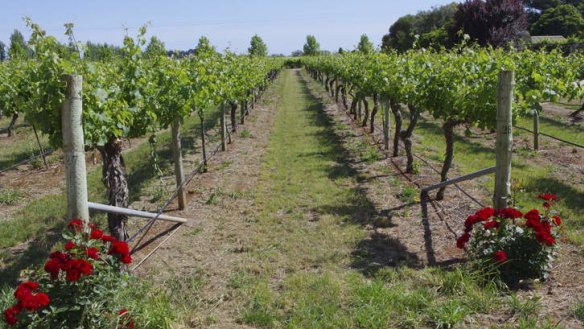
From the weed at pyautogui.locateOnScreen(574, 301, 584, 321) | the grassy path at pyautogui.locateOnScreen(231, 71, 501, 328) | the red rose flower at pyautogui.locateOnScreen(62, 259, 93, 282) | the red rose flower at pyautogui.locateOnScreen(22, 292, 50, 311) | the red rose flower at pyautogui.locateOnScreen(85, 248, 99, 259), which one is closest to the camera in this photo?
the red rose flower at pyautogui.locateOnScreen(22, 292, 50, 311)

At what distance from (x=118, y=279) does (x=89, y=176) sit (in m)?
6.88

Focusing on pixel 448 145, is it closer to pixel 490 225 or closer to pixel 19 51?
pixel 490 225

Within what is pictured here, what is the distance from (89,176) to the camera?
9.92 meters

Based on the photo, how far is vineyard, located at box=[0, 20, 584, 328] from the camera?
4031 millimetres

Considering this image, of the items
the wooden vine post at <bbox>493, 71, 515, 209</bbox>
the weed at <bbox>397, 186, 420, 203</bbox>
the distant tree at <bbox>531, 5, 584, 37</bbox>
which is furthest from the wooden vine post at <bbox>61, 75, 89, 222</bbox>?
the distant tree at <bbox>531, 5, 584, 37</bbox>

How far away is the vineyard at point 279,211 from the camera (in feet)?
13.2

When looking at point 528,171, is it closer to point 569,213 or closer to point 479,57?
point 569,213

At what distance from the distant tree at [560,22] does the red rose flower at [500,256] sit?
187 ft

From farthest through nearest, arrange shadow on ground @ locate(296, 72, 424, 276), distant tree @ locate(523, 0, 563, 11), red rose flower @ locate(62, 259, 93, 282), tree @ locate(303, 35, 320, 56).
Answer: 1. tree @ locate(303, 35, 320, 56)
2. distant tree @ locate(523, 0, 563, 11)
3. shadow on ground @ locate(296, 72, 424, 276)
4. red rose flower @ locate(62, 259, 93, 282)

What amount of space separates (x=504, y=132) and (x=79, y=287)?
4.18 metres

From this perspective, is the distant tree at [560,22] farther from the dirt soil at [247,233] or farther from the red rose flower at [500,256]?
the red rose flower at [500,256]

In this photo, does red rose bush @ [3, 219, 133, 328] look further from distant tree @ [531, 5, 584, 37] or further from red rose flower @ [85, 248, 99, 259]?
distant tree @ [531, 5, 584, 37]

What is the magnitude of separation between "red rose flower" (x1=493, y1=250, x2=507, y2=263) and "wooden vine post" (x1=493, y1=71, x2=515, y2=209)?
820 millimetres

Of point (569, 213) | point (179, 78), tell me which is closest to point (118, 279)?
point (179, 78)
